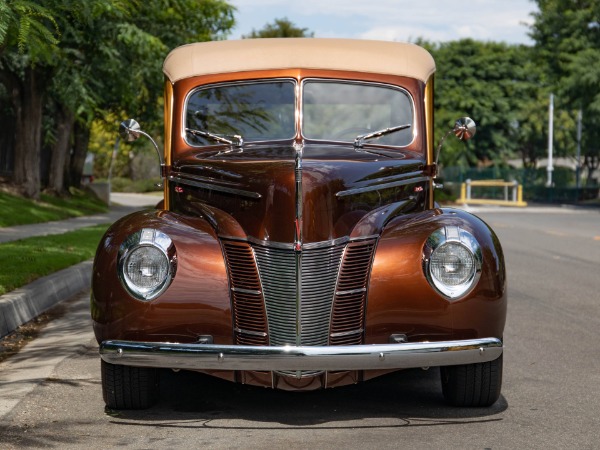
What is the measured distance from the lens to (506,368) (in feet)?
24.9

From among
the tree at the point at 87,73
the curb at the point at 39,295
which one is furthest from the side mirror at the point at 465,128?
the tree at the point at 87,73

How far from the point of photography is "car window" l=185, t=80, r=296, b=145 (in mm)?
7297

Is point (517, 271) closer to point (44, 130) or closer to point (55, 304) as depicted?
point (55, 304)

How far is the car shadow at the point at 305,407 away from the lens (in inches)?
235

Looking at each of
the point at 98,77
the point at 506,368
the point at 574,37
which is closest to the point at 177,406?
the point at 506,368

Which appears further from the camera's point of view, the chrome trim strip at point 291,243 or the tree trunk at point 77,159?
the tree trunk at point 77,159

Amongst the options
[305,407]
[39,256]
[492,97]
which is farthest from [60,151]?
[492,97]

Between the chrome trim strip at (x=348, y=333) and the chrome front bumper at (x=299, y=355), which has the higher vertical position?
the chrome trim strip at (x=348, y=333)

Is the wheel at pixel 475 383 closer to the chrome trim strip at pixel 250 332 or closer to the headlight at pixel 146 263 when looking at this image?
the chrome trim strip at pixel 250 332

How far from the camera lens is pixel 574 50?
54.1 meters

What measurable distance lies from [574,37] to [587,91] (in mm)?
5088

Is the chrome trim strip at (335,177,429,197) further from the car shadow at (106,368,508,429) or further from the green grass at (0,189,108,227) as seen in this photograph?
the green grass at (0,189,108,227)

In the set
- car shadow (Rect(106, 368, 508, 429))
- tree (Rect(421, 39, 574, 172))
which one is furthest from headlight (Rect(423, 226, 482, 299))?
tree (Rect(421, 39, 574, 172))

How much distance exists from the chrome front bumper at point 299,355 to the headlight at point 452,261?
0.32 meters
